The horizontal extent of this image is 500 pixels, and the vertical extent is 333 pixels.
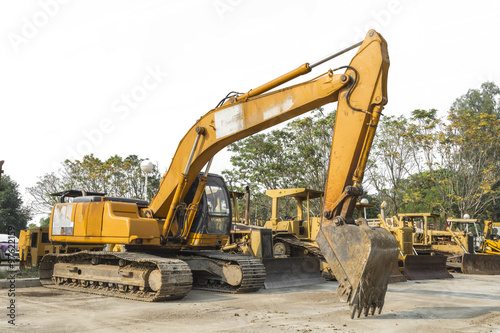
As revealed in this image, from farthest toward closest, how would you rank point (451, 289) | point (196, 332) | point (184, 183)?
1. point (451, 289)
2. point (184, 183)
3. point (196, 332)

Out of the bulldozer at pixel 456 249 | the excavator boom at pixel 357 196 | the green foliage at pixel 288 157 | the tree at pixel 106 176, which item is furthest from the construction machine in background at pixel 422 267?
the tree at pixel 106 176

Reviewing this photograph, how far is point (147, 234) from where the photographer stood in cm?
971

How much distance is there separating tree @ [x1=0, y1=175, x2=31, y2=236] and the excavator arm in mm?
32452

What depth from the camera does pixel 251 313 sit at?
24.4 ft

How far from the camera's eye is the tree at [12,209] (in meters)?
38.3

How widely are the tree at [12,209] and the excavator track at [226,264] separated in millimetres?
31414

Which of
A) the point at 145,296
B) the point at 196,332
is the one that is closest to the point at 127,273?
the point at 145,296

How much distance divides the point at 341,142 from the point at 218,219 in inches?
167

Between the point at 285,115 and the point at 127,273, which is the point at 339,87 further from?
the point at 127,273

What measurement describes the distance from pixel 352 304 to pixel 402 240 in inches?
452

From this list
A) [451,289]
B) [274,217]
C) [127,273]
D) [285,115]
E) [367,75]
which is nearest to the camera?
[367,75]

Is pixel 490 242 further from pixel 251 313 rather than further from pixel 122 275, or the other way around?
pixel 122 275

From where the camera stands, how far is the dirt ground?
20.6 feet

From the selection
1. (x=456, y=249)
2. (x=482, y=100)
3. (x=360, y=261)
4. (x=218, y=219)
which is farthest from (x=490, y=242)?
(x=482, y=100)
